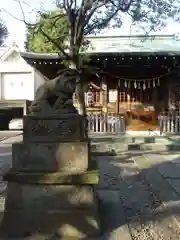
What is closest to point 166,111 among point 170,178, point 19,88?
point 170,178

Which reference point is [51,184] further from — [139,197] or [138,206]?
[139,197]

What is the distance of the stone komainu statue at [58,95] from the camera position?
460 centimetres

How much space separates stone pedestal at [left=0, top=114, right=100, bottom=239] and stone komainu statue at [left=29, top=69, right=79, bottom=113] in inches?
7.7

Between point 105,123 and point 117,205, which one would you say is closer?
point 117,205

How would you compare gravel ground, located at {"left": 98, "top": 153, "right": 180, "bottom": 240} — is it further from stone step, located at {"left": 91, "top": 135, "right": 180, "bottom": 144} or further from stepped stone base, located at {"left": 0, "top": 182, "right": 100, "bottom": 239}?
stone step, located at {"left": 91, "top": 135, "right": 180, "bottom": 144}

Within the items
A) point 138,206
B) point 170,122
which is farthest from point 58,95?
point 170,122

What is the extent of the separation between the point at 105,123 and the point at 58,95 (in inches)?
476

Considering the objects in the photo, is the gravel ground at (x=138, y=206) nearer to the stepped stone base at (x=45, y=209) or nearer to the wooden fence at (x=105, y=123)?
the stepped stone base at (x=45, y=209)

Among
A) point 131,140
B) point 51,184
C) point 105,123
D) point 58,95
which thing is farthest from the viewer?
point 105,123

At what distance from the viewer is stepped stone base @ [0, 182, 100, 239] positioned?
4254mm

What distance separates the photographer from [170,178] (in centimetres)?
730

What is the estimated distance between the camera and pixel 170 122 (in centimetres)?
1653

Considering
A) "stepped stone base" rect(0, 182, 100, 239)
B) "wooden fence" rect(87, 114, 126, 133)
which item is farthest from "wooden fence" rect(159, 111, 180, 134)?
"stepped stone base" rect(0, 182, 100, 239)

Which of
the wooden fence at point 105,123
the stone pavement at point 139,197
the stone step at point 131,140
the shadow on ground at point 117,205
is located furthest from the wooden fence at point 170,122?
the shadow on ground at point 117,205
